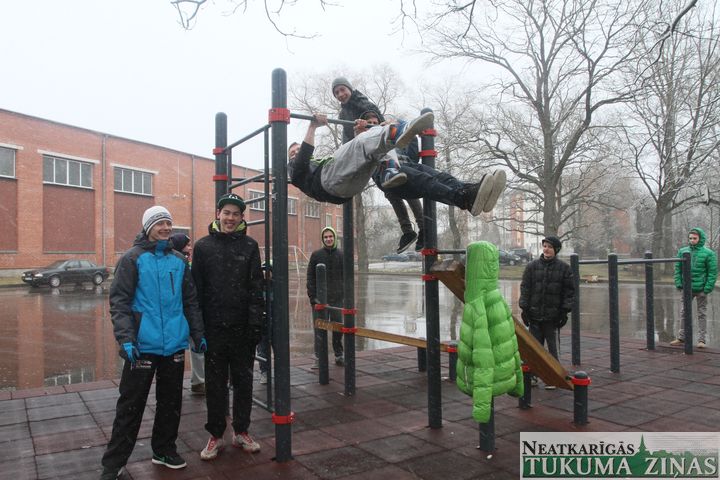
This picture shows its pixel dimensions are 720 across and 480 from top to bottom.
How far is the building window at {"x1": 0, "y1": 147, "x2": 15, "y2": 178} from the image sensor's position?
25.6m

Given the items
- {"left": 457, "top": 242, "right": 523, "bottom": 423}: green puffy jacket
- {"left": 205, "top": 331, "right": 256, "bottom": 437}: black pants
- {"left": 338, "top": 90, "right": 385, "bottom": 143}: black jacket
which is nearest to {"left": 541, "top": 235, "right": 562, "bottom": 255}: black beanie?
{"left": 457, "top": 242, "right": 523, "bottom": 423}: green puffy jacket

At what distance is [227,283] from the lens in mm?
4000

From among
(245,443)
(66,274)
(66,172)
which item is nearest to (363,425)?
(245,443)

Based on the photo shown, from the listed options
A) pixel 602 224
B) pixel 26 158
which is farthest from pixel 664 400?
pixel 602 224

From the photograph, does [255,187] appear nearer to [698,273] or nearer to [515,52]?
[515,52]

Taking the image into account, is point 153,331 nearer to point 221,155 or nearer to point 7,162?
point 221,155

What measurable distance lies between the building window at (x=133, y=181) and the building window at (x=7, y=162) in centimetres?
554

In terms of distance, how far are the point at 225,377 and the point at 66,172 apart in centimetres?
2864

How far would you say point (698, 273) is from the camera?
846 centimetres

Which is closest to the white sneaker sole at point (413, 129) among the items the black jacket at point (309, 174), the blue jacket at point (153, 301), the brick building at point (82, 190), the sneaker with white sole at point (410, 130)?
the sneaker with white sole at point (410, 130)

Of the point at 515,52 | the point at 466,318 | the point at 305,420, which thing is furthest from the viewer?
the point at 515,52

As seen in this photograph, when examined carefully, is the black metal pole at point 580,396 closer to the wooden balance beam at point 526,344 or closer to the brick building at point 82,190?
the wooden balance beam at point 526,344

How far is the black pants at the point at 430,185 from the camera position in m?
3.94

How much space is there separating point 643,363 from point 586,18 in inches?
551
